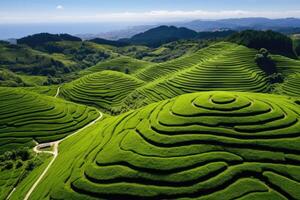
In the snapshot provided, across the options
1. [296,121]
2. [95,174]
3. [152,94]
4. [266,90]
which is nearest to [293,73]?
[266,90]

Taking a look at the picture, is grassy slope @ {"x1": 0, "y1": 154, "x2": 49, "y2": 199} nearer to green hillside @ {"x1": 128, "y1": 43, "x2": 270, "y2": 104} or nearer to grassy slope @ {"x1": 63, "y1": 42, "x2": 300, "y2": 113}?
grassy slope @ {"x1": 63, "y1": 42, "x2": 300, "y2": 113}

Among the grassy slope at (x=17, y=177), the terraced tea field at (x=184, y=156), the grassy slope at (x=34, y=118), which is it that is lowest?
the grassy slope at (x=17, y=177)

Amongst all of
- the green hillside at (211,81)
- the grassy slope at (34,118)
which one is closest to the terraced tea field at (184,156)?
the grassy slope at (34,118)

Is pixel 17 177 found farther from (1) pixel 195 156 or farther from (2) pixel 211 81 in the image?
(2) pixel 211 81

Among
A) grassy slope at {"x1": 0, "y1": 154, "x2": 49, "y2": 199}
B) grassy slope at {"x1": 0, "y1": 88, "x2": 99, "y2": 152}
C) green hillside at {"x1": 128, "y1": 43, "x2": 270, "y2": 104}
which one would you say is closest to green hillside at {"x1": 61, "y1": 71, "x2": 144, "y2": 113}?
green hillside at {"x1": 128, "y1": 43, "x2": 270, "y2": 104}

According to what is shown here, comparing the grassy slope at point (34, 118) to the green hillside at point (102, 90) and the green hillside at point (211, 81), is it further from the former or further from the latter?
the green hillside at point (211, 81)

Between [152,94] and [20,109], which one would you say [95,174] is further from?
[152,94]

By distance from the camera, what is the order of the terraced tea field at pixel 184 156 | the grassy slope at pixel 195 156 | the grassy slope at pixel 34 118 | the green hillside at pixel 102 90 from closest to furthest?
the grassy slope at pixel 195 156, the terraced tea field at pixel 184 156, the grassy slope at pixel 34 118, the green hillside at pixel 102 90
